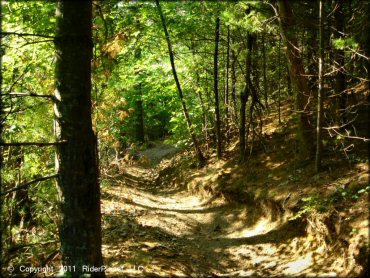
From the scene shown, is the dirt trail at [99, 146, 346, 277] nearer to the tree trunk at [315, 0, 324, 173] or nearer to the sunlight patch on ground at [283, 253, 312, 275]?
the sunlight patch on ground at [283, 253, 312, 275]

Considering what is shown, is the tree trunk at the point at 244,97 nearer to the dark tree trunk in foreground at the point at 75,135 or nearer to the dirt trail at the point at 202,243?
the dirt trail at the point at 202,243

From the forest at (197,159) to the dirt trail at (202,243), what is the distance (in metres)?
0.04

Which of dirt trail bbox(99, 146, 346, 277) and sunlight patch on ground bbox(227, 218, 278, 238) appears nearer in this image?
dirt trail bbox(99, 146, 346, 277)

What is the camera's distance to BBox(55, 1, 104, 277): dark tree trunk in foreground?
11.9 ft

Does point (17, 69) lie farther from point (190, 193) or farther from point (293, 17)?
point (190, 193)

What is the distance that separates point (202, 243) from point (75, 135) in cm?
544

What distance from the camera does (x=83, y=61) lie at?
3.70 m

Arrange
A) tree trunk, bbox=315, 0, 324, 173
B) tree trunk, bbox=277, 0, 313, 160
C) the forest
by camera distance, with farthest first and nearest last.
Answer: tree trunk, bbox=277, 0, 313, 160 → tree trunk, bbox=315, 0, 324, 173 → the forest

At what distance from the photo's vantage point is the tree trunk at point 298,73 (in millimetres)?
8039

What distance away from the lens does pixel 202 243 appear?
8180mm

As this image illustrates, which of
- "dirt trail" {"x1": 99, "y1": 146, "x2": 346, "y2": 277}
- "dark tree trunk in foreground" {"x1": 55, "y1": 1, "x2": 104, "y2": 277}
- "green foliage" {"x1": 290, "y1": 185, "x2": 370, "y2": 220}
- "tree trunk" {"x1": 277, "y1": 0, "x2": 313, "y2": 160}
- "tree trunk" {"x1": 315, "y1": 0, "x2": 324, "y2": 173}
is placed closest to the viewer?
"dark tree trunk in foreground" {"x1": 55, "y1": 1, "x2": 104, "y2": 277}

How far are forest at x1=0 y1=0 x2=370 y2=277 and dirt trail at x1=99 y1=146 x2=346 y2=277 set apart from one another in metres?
0.04

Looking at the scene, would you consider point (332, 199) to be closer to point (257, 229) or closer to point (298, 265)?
point (298, 265)

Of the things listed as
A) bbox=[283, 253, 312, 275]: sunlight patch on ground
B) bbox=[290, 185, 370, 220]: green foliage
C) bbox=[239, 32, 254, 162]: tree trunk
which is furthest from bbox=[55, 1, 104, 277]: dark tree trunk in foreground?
bbox=[239, 32, 254, 162]: tree trunk
